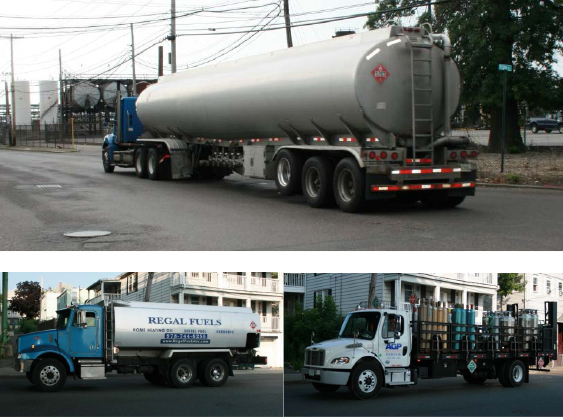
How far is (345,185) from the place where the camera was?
18.0 metres

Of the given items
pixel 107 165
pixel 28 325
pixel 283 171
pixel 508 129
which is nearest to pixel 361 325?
pixel 28 325

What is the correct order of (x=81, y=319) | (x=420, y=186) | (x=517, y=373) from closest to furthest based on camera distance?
(x=517, y=373) → (x=81, y=319) → (x=420, y=186)

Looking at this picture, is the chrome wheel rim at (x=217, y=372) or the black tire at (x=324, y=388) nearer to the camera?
the black tire at (x=324, y=388)

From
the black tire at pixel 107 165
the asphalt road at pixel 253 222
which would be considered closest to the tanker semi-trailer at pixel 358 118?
the asphalt road at pixel 253 222

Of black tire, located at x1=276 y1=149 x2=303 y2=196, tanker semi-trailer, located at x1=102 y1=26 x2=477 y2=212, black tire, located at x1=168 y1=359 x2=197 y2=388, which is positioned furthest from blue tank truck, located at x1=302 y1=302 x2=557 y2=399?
black tire, located at x1=276 y1=149 x2=303 y2=196

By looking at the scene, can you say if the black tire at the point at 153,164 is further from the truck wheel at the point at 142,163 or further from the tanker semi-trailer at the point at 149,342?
the tanker semi-trailer at the point at 149,342

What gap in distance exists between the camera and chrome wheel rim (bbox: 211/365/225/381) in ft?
43.3

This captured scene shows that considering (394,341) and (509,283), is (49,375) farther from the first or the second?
(509,283)

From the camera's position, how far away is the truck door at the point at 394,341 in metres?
12.7

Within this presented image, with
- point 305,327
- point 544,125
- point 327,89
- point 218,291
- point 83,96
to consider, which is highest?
point 83,96

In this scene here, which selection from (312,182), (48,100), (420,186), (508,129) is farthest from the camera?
(48,100)

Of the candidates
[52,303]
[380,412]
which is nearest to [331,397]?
[380,412]

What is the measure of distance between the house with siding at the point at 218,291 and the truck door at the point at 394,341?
2059 mm

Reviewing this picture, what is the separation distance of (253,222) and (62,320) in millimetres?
4562
